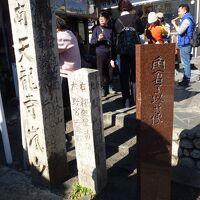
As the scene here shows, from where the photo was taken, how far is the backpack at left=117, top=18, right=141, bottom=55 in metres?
5.11

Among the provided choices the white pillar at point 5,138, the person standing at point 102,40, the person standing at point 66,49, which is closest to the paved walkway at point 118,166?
the white pillar at point 5,138

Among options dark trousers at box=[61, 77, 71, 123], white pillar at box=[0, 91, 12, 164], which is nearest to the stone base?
dark trousers at box=[61, 77, 71, 123]

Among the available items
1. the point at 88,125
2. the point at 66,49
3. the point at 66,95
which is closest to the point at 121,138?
the point at 66,95

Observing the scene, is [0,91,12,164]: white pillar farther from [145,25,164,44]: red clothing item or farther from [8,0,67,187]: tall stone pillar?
[145,25,164,44]: red clothing item

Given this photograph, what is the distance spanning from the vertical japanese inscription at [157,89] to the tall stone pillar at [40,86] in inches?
53.2

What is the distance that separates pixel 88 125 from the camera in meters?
3.35

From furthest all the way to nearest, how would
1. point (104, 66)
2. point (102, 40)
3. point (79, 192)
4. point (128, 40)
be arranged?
point (104, 66), point (102, 40), point (128, 40), point (79, 192)

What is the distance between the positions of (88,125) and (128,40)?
2364 millimetres

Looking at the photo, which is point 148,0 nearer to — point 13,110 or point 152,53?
point 13,110

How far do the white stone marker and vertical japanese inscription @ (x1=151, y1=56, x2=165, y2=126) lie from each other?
2.52 ft

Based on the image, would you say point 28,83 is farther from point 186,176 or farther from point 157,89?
point 186,176

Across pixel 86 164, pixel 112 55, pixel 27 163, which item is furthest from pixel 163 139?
pixel 112 55

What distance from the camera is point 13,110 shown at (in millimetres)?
6656

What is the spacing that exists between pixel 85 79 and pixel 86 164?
1.12 meters
